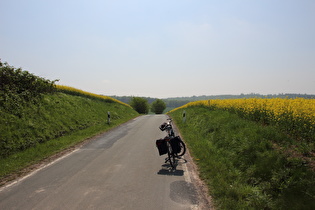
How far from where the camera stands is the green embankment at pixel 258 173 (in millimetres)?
3961

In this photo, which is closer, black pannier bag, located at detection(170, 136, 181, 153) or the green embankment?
the green embankment

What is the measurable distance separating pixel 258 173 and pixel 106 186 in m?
4.03

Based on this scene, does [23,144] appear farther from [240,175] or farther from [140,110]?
[140,110]

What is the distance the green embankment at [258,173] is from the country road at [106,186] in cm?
63

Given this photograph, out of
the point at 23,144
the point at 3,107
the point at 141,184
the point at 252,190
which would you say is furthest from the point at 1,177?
the point at 252,190

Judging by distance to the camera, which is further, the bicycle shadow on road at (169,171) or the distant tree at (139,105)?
the distant tree at (139,105)

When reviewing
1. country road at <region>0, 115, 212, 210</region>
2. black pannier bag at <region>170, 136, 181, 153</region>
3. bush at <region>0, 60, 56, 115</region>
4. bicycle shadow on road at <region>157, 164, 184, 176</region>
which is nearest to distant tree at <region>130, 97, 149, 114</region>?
bush at <region>0, 60, 56, 115</region>

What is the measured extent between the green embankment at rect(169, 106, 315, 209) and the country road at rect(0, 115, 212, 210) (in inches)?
24.9

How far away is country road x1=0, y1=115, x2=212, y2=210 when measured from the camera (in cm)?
409

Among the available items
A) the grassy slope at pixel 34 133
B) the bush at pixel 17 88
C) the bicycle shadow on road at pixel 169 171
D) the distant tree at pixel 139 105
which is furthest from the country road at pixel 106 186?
the distant tree at pixel 139 105

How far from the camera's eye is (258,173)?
5113 mm

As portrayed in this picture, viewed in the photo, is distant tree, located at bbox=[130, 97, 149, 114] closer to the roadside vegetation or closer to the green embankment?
the roadside vegetation

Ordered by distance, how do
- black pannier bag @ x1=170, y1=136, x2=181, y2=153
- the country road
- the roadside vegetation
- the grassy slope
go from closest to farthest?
1. the country road
2. black pannier bag @ x1=170, y1=136, x2=181, y2=153
3. the grassy slope
4. the roadside vegetation

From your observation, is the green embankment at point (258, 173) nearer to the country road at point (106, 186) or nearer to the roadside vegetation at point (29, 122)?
the country road at point (106, 186)
